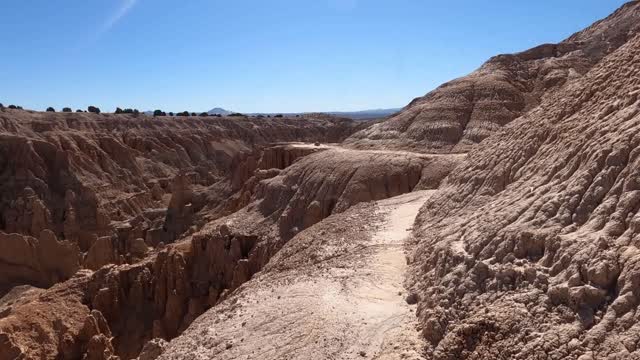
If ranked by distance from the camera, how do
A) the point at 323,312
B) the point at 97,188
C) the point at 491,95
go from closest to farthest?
the point at 323,312, the point at 491,95, the point at 97,188

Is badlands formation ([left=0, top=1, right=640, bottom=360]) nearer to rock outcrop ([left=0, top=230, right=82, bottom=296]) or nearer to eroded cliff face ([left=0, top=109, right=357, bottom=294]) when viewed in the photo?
rock outcrop ([left=0, top=230, right=82, bottom=296])

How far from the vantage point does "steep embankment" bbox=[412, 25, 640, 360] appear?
19.7 feet

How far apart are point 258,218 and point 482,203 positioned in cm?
1435

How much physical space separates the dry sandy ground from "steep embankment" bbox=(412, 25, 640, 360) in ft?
1.96

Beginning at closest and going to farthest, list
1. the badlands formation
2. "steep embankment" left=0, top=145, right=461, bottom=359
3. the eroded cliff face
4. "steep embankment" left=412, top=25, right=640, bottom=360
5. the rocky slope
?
"steep embankment" left=412, top=25, right=640, bottom=360
the badlands formation
"steep embankment" left=0, top=145, right=461, bottom=359
the eroded cliff face
the rocky slope

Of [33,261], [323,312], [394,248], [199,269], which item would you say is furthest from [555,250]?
[33,261]

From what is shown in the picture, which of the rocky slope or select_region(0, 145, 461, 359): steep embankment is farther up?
the rocky slope


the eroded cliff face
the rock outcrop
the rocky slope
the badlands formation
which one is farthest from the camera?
the rocky slope

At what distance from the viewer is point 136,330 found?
19.1 metres

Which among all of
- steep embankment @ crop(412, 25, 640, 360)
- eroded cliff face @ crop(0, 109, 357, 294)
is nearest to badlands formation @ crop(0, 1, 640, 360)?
steep embankment @ crop(412, 25, 640, 360)

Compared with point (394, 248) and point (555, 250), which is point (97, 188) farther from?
point (555, 250)

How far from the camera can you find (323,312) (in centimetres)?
929

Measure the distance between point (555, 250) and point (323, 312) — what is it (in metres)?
Result: 3.86

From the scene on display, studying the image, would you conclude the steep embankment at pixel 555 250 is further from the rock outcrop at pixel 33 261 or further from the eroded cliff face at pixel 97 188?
the eroded cliff face at pixel 97 188
